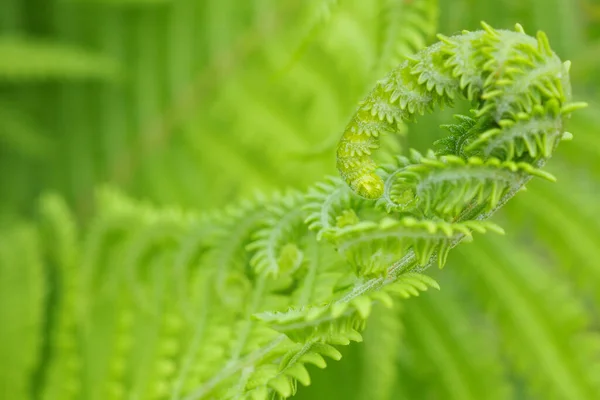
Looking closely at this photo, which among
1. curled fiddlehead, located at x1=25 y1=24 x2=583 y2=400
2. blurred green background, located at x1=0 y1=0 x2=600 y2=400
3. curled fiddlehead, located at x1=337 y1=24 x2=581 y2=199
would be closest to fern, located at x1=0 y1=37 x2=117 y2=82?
blurred green background, located at x1=0 y1=0 x2=600 y2=400

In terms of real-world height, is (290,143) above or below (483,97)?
above

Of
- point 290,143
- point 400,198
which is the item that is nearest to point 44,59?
point 290,143

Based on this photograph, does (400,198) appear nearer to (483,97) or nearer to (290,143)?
(483,97)

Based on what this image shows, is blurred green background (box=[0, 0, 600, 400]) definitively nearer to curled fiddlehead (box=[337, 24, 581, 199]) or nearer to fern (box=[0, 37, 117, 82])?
Result: fern (box=[0, 37, 117, 82])

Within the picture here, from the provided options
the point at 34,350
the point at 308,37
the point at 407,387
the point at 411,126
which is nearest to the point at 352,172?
the point at 308,37

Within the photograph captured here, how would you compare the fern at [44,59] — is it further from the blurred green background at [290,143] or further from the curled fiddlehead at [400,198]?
the curled fiddlehead at [400,198]

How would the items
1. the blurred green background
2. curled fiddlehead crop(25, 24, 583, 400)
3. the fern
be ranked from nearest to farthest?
curled fiddlehead crop(25, 24, 583, 400) → the blurred green background → the fern

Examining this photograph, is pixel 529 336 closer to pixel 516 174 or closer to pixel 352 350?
pixel 352 350

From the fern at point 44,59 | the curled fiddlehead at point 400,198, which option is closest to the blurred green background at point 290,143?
the fern at point 44,59

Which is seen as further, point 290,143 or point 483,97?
point 290,143

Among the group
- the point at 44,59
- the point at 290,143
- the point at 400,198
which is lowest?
the point at 400,198
